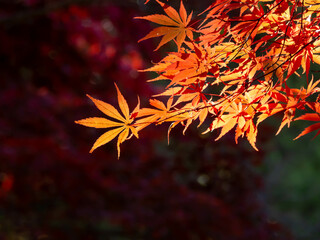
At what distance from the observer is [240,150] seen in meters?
2.99

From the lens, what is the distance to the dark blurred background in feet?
6.64

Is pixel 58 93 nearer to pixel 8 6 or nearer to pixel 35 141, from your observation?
pixel 35 141

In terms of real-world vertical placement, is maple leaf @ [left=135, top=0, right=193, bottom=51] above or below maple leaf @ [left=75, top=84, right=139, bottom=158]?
above

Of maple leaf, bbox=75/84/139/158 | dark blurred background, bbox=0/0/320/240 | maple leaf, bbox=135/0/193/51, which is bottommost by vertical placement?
maple leaf, bbox=75/84/139/158

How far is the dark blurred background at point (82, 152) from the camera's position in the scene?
202cm

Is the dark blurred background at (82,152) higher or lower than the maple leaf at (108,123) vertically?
higher

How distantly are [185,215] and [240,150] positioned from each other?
105 cm

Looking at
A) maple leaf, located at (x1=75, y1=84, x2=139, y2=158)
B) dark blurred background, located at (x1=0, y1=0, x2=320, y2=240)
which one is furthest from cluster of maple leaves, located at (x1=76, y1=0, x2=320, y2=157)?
dark blurred background, located at (x1=0, y1=0, x2=320, y2=240)

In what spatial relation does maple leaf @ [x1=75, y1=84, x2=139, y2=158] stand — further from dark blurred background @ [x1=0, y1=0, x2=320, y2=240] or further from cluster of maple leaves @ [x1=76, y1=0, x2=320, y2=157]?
dark blurred background @ [x1=0, y1=0, x2=320, y2=240]

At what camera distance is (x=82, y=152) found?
6.75 feet

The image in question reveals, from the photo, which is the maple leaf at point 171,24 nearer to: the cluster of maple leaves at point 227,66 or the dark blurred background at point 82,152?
the cluster of maple leaves at point 227,66

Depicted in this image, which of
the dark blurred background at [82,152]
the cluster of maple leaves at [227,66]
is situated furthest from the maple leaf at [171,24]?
the dark blurred background at [82,152]

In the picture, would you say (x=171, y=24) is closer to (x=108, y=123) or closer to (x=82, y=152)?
(x=108, y=123)

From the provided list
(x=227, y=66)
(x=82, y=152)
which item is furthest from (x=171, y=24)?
(x=82, y=152)
